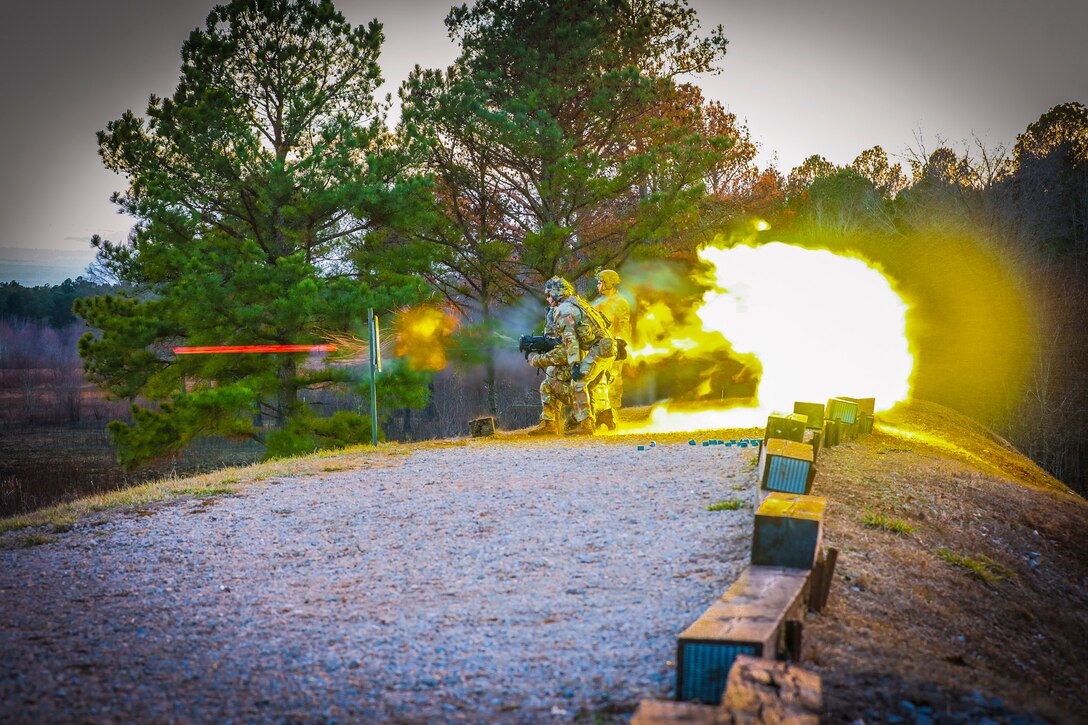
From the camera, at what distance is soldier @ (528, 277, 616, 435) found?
1538 cm

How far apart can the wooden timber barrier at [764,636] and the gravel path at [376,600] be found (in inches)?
12.1

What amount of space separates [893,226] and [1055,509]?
2811cm

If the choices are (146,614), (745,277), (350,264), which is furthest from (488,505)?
(350,264)

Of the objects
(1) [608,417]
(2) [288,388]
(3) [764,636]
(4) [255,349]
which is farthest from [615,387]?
(3) [764,636]

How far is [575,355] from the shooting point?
15.4m

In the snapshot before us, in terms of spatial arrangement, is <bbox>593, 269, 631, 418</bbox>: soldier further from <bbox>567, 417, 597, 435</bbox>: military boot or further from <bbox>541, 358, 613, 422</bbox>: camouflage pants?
<bbox>567, 417, 597, 435</bbox>: military boot

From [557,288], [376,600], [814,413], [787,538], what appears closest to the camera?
[787,538]

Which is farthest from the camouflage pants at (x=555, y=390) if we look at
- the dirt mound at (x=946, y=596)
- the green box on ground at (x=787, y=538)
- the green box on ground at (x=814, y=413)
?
the green box on ground at (x=787, y=538)

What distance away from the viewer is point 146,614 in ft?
18.8

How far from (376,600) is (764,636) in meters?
2.68

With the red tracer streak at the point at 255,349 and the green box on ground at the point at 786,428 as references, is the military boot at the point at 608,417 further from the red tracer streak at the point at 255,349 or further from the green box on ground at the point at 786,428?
the red tracer streak at the point at 255,349

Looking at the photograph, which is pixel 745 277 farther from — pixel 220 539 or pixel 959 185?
pixel 959 185

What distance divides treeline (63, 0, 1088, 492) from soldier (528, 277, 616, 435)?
6.43m

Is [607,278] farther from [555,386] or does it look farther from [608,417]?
[608,417]
